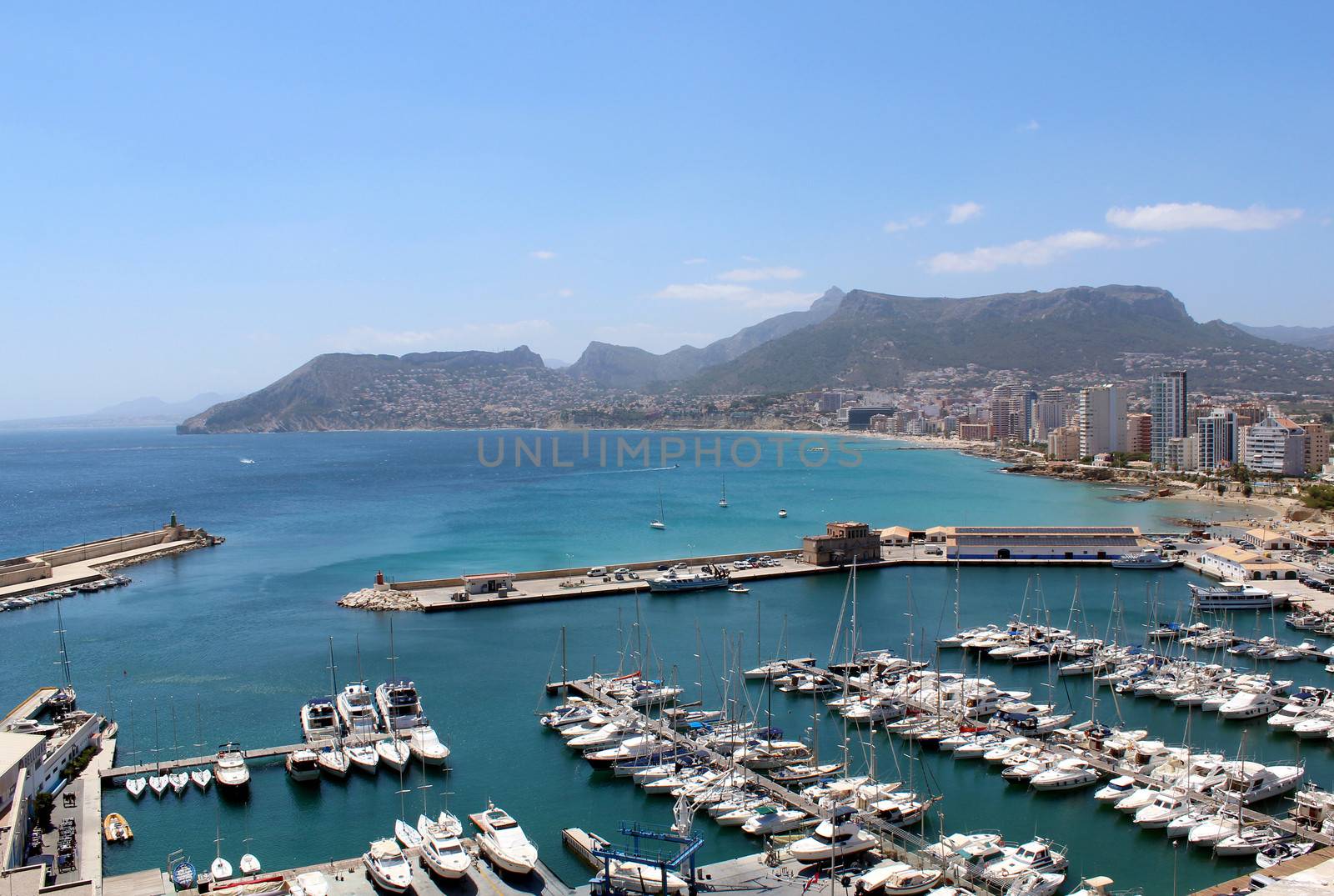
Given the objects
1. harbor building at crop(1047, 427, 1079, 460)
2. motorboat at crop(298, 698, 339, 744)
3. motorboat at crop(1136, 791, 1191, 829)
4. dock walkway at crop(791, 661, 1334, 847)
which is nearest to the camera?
dock walkway at crop(791, 661, 1334, 847)

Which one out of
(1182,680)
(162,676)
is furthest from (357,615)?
(1182,680)

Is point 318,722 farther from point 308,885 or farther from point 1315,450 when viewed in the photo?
point 1315,450

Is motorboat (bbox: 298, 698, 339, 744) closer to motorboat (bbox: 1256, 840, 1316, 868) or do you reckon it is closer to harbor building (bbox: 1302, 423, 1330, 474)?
motorboat (bbox: 1256, 840, 1316, 868)

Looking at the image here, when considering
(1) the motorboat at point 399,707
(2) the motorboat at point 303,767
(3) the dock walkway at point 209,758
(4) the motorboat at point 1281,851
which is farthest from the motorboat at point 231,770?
(4) the motorboat at point 1281,851

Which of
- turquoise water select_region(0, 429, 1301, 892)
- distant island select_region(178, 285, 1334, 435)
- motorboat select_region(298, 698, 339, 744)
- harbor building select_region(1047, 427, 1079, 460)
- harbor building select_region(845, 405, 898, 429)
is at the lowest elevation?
turquoise water select_region(0, 429, 1301, 892)

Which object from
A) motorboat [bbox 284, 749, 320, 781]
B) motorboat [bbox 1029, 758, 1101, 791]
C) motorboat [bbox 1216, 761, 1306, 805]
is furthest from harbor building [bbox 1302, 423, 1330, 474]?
motorboat [bbox 284, 749, 320, 781]

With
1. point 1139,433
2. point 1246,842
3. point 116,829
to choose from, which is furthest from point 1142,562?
point 1139,433
